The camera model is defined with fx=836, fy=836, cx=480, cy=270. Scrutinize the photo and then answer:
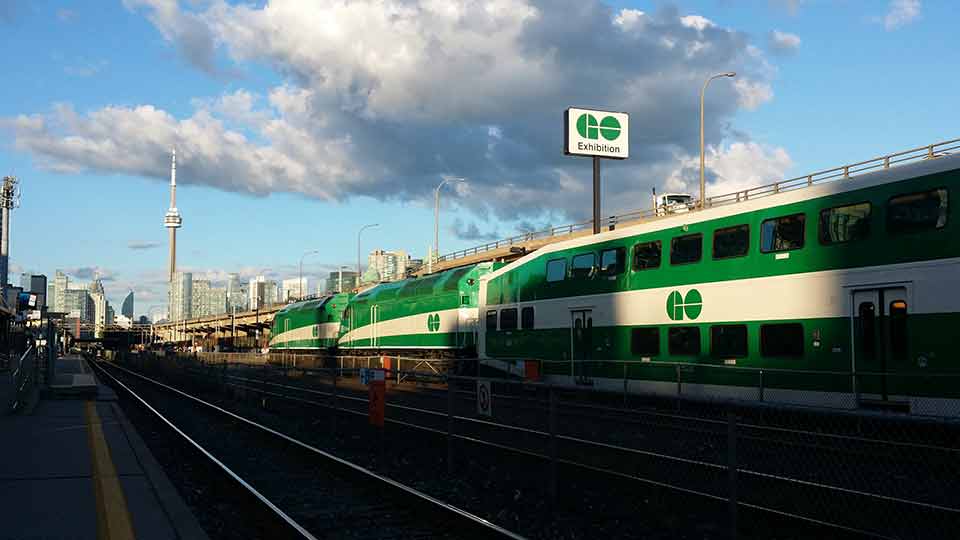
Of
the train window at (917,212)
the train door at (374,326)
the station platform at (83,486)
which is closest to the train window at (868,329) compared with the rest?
the train window at (917,212)

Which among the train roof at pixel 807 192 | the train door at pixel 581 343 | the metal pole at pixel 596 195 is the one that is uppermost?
the metal pole at pixel 596 195

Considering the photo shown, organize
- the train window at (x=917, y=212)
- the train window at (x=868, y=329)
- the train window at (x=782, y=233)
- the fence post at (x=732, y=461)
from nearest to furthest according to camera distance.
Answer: the fence post at (x=732, y=461) → the train window at (x=917, y=212) → the train window at (x=868, y=329) → the train window at (x=782, y=233)

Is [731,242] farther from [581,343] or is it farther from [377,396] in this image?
[377,396]

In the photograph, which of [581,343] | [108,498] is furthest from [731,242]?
[108,498]

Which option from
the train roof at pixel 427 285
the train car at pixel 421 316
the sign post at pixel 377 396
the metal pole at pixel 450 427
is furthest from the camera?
the train roof at pixel 427 285

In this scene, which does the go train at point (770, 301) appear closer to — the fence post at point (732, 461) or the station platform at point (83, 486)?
the fence post at point (732, 461)

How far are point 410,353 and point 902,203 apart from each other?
83.3 feet

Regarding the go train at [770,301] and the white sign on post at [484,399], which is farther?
the go train at [770,301]

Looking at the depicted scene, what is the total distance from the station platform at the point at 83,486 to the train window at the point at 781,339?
1285cm

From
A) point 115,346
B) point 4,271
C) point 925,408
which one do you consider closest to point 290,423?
point 925,408

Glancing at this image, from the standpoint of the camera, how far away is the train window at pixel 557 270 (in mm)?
26328

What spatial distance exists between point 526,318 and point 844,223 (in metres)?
12.6

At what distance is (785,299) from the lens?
18.4 m

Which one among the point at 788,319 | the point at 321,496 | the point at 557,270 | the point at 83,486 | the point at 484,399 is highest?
the point at 557,270
